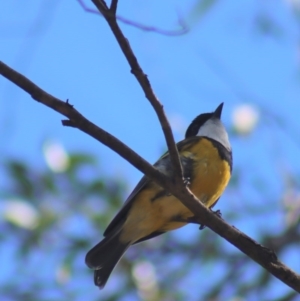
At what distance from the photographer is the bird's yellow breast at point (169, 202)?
3.73 metres

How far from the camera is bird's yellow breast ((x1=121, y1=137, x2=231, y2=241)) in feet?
12.3

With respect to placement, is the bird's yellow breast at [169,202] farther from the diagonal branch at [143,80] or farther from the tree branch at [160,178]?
the diagonal branch at [143,80]

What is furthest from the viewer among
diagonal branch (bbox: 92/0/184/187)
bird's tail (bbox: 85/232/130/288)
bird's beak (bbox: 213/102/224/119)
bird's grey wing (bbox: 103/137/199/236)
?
bird's beak (bbox: 213/102/224/119)

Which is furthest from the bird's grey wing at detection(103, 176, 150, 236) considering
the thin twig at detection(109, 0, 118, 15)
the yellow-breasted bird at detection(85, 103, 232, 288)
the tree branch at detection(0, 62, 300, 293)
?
the thin twig at detection(109, 0, 118, 15)

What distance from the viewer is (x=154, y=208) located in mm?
3771

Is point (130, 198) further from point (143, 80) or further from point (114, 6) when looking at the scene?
point (114, 6)

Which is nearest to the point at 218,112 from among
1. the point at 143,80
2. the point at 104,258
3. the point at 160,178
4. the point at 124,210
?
the point at 124,210

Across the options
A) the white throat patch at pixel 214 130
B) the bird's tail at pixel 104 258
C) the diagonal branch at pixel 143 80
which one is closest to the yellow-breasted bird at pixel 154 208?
the bird's tail at pixel 104 258

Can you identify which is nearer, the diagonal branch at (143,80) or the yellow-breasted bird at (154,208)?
the diagonal branch at (143,80)

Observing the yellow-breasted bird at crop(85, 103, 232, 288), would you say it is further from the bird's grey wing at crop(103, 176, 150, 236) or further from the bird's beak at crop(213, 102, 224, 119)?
the bird's beak at crop(213, 102, 224, 119)

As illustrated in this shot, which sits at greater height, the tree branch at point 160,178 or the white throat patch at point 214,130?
the white throat patch at point 214,130

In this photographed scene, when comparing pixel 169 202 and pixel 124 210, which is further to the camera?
pixel 124 210

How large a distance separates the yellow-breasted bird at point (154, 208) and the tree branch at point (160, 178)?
3.07ft

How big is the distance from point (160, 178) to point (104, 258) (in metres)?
1.28
